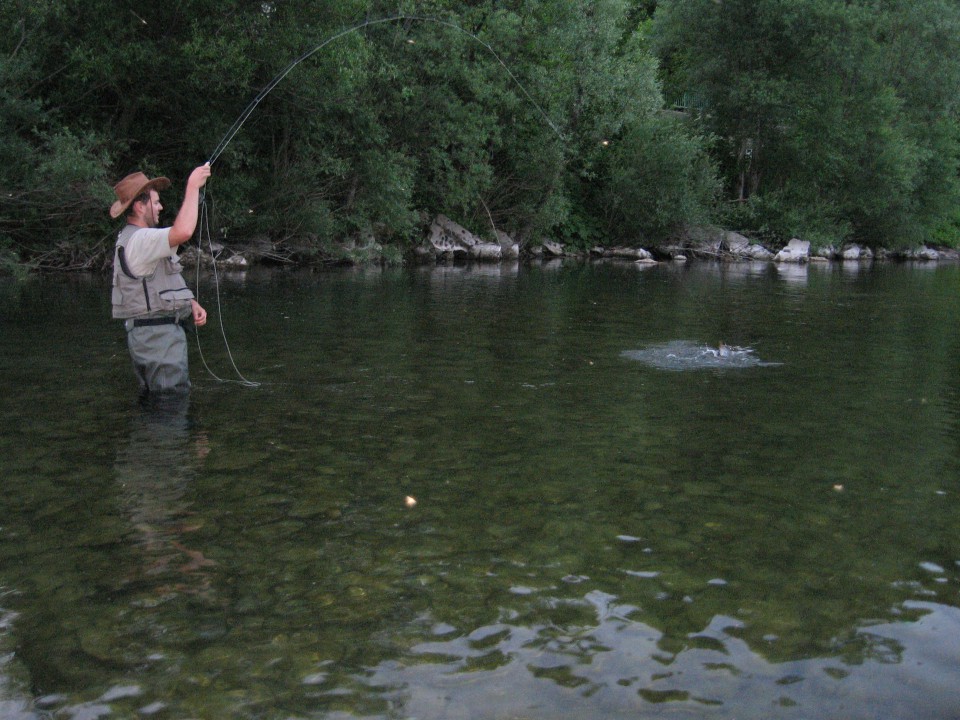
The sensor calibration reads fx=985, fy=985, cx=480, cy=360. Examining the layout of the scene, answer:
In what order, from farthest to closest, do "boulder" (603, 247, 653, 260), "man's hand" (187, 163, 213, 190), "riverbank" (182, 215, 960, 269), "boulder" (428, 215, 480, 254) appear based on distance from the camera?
1. "boulder" (603, 247, 653, 260)
2. "boulder" (428, 215, 480, 254)
3. "riverbank" (182, 215, 960, 269)
4. "man's hand" (187, 163, 213, 190)

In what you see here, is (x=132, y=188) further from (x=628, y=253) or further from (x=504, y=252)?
(x=628, y=253)

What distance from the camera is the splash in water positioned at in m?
10.0

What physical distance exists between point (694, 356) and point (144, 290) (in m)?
5.88

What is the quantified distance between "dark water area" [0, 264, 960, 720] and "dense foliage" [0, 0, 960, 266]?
4.66 metres

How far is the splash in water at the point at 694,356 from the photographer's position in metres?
10.0

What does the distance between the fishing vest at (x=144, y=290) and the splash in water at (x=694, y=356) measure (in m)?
4.82

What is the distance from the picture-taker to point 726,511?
5.18 metres

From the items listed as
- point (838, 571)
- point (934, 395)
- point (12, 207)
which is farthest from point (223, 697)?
point (12, 207)

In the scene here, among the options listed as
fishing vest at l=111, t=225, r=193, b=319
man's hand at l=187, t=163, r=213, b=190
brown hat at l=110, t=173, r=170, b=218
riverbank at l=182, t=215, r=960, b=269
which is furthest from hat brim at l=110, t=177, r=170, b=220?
riverbank at l=182, t=215, r=960, b=269

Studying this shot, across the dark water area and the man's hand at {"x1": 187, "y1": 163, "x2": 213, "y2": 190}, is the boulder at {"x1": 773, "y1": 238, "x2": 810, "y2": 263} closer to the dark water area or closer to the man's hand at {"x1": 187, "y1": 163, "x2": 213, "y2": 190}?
the dark water area

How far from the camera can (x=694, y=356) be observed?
10625 millimetres

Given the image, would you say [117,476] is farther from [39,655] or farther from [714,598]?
[714,598]

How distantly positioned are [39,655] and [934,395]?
7.46m

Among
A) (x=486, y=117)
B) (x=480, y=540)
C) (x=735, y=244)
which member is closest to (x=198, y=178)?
(x=480, y=540)
